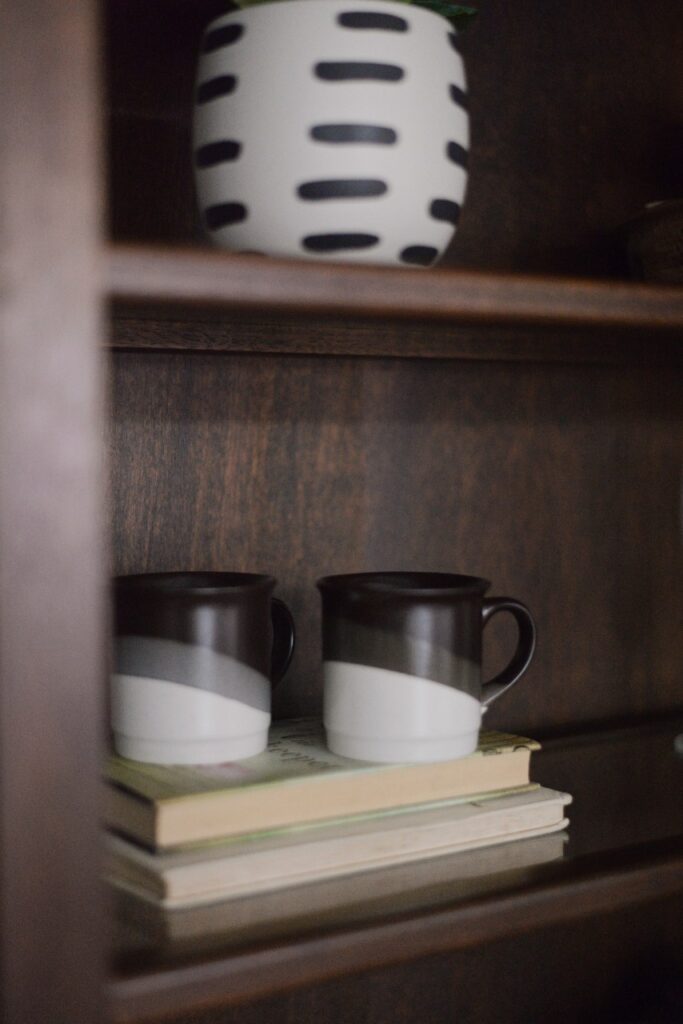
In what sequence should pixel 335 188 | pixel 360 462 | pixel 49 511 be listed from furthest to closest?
pixel 360 462 → pixel 335 188 → pixel 49 511

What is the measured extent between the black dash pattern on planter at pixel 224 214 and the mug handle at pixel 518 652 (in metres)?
0.26

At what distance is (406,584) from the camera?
72 cm

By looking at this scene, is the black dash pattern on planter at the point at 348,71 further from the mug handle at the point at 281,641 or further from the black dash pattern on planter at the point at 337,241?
the mug handle at the point at 281,641

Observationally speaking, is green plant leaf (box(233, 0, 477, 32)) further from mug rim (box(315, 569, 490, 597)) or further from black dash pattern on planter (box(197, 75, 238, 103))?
mug rim (box(315, 569, 490, 597))

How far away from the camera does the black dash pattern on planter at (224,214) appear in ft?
1.86

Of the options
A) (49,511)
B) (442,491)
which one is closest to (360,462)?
(442,491)

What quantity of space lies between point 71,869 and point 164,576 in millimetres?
251

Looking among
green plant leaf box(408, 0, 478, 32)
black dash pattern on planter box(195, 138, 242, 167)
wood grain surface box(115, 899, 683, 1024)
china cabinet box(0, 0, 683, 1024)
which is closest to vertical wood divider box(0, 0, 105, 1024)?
china cabinet box(0, 0, 683, 1024)

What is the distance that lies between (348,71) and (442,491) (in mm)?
376

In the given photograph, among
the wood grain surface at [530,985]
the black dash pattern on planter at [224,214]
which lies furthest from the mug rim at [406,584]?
the wood grain surface at [530,985]

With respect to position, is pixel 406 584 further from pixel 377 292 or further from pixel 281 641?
pixel 377 292

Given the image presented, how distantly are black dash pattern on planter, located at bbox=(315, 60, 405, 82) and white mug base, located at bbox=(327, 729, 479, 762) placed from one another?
1.11ft

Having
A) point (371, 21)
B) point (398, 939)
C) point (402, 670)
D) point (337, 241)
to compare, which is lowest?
point (398, 939)

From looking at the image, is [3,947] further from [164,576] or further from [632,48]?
[632,48]
